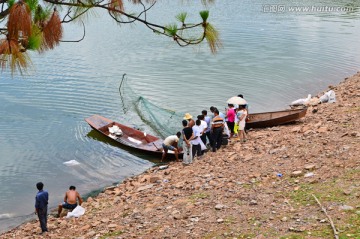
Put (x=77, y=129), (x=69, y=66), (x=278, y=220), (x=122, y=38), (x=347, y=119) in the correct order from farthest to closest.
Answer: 1. (x=122, y=38)
2. (x=69, y=66)
3. (x=77, y=129)
4. (x=347, y=119)
5. (x=278, y=220)

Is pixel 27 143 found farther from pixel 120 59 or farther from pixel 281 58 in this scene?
pixel 281 58

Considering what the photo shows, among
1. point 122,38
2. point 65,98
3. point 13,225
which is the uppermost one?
point 122,38

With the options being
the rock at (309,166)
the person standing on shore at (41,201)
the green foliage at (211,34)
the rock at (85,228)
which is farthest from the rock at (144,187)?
the green foliage at (211,34)

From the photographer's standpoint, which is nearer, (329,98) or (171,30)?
(171,30)

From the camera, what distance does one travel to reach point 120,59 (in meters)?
33.0

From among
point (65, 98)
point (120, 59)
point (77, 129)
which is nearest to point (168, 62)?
point (120, 59)

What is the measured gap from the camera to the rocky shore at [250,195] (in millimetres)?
9359

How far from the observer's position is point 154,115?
2211cm

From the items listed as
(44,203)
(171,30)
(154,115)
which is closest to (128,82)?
(154,115)

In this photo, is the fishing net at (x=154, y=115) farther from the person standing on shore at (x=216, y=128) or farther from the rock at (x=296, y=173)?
the rock at (x=296, y=173)

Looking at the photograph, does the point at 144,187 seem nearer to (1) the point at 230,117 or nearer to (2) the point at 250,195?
(1) the point at 230,117

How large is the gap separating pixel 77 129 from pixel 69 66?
980cm

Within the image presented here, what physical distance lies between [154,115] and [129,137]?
74.1 inches

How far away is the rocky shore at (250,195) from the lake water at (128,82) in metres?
3.02
